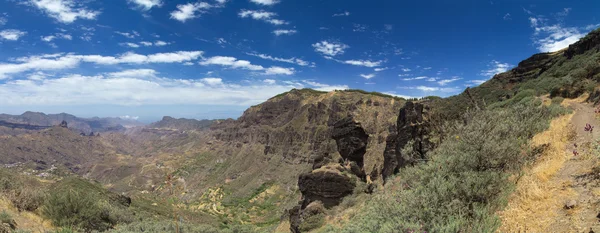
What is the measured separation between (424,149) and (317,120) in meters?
131

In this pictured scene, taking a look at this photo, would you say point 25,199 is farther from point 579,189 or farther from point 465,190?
point 579,189

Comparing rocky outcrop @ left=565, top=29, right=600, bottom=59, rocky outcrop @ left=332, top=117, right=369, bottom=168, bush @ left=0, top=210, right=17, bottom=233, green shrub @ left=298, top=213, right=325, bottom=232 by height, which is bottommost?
green shrub @ left=298, top=213, right=325, bottom=232

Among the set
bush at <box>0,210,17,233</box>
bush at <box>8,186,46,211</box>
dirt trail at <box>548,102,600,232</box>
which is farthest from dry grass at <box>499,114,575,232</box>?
bush at <box>8,186,46,211</box>

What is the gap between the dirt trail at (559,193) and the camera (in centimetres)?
627

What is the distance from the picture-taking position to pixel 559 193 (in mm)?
7461

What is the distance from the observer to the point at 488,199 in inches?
321

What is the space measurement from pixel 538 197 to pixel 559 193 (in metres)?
0.54

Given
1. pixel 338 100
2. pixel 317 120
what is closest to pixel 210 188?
pixel 317 120

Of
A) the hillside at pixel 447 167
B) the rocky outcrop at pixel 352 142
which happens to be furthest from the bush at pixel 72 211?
the rocky outcrop at pixel 352 142

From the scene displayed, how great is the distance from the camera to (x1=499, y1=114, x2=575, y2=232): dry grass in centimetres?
667

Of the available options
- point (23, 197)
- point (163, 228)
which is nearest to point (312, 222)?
point (163, 228)

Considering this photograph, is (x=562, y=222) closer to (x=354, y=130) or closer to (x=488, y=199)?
(x=488, y=199)

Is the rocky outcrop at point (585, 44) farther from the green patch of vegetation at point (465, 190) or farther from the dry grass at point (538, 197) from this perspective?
the green patch of vegetation at point (465, 190)

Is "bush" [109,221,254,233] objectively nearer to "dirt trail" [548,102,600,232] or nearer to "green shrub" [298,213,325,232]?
"green shrub" [298,213,325,232]
